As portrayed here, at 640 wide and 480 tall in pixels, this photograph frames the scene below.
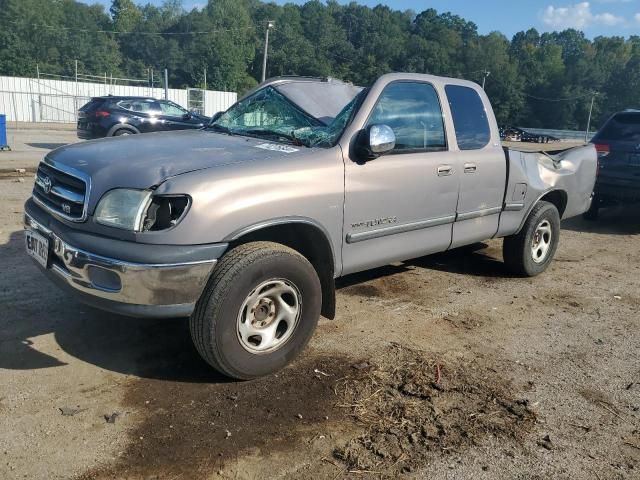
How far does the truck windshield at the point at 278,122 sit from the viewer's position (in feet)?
13.0

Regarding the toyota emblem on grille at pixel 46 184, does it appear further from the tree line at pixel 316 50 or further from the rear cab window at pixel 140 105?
the tree line at pixel 316 50

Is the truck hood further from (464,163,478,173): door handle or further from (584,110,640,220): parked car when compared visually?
(584,110,640,220): parked car

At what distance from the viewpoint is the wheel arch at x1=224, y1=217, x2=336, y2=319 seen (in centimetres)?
343

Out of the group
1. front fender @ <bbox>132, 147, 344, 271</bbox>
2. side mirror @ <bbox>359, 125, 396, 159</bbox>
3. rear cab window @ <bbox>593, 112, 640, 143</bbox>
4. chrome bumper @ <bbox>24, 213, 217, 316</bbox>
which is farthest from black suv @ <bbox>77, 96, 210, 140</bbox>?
chrome bumper @ <bbox>24, 213, 217, 316</bbox>

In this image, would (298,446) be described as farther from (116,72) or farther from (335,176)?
(116,72)

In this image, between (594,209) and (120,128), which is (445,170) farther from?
(120,128)

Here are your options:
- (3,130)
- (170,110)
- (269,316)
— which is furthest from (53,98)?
(269,316)

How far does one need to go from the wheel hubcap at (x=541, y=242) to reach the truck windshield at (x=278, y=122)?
281 centimetres

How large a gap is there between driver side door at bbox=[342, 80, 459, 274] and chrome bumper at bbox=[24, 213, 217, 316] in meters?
1.19

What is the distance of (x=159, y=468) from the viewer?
2.64 m

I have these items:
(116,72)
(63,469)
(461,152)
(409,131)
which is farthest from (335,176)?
(116,72)

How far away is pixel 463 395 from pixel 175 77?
109116 millimetres

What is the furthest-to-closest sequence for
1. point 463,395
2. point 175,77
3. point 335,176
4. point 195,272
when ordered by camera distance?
point 175,77 → point 335,176 → point 463,395 → point 195,272

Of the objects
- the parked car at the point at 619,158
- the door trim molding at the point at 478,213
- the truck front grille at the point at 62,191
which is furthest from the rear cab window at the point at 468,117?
the parked car at the point at 619,158
